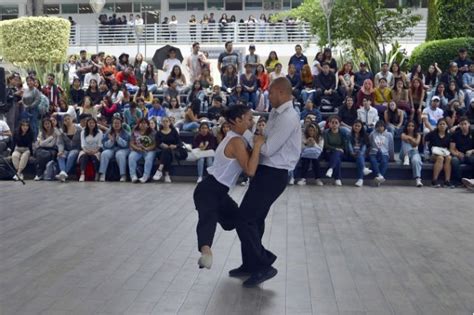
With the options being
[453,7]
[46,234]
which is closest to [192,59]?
[453,7]

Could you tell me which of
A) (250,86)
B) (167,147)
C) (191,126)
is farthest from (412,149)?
(167,147)

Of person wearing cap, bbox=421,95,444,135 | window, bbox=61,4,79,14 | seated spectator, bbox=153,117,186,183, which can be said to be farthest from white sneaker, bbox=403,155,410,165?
window, bbox=61,4,79,14

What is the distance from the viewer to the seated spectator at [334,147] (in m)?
14.2

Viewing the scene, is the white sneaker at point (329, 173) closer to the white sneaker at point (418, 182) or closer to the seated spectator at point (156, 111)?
the white sneaker at point (418, 182)

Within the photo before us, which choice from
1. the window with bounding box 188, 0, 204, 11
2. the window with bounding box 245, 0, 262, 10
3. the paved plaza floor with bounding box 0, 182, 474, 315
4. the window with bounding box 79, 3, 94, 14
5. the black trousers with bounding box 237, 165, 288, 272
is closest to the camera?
the paved plaza floor with bounding box 0, 182, 474, 315

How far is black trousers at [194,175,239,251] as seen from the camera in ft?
20.7

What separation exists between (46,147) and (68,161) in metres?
0.57

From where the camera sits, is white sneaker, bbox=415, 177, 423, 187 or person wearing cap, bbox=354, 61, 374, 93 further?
person wearing cap, bbox=354, 61, 374, 93

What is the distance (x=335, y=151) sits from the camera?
1418 cm

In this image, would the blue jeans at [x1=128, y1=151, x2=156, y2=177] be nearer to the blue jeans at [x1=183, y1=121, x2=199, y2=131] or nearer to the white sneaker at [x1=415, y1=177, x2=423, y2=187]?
the blue jeans at [x1=183, y1=121, x2=199, y2=131]

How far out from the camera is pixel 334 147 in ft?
46.9

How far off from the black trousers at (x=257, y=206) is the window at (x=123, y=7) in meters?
39.0

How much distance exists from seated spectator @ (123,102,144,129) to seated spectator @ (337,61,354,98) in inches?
185

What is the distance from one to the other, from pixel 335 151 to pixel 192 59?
6.18 metres
